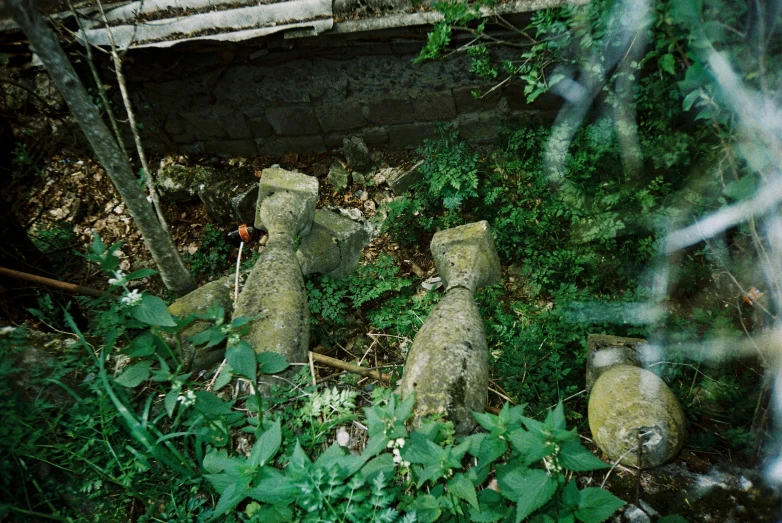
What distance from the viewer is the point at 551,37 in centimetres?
306

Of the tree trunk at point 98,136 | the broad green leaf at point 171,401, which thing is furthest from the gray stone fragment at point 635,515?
the tree trunk at point 98,136

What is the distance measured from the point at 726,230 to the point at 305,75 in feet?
12.4

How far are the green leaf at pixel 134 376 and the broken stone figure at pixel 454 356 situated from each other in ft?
3.33

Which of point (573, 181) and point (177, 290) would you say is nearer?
point (177, 290)

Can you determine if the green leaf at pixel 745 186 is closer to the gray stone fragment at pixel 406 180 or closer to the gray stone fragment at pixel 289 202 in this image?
the gray stone fragment at pixel 289 202

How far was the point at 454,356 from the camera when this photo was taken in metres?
1.83

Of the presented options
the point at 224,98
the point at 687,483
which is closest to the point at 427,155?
the point at 224,98

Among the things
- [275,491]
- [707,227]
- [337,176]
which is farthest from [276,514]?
[337,176]

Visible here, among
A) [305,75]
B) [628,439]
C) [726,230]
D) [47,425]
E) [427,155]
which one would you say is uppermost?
[305,75]

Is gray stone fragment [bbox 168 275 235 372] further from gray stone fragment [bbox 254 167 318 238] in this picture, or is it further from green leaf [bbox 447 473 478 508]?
green leaf [bbox 447 473 478 508]

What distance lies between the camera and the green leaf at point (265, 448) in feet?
4.48

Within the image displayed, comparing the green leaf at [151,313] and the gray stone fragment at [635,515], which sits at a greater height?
the green leaf at [151,313]

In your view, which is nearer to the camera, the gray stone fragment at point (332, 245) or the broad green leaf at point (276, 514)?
the broad green leaf at point (276, 514)

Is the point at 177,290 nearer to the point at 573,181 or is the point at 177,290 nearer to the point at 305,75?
the point at 305,75
